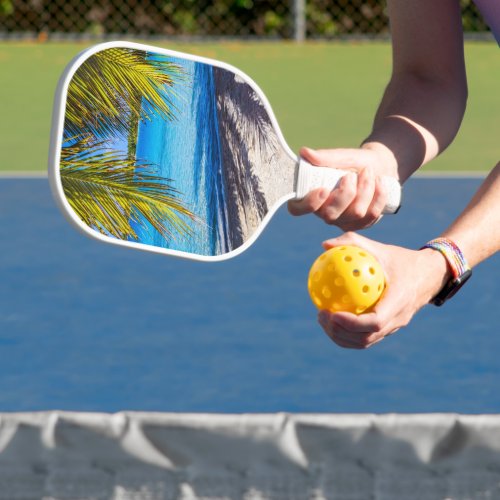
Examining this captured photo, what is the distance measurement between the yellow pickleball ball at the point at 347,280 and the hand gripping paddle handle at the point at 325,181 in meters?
0.18

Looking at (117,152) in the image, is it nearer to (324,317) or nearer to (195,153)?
(195,153)

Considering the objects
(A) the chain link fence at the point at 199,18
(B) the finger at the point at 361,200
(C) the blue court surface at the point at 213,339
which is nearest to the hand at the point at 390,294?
(B) the finger at the point at 361,200

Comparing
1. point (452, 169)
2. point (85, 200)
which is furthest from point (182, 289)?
point (85, 200)

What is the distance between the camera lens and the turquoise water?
229 cm

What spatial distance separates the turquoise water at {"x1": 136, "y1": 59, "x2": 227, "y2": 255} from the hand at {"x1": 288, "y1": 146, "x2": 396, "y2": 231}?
146mm

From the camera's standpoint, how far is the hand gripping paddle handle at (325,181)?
227 centimetres

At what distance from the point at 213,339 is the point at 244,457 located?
2.41 m

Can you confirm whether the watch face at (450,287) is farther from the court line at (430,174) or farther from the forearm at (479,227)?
the court line at (430,174)

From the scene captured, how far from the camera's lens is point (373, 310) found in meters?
1.97

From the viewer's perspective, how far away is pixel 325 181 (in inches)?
89.8

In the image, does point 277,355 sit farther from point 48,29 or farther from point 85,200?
point 48,29

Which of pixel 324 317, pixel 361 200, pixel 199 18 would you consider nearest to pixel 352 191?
pixel 361 200

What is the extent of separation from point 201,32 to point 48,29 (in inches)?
56.7

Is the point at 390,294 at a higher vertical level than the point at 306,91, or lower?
higher
